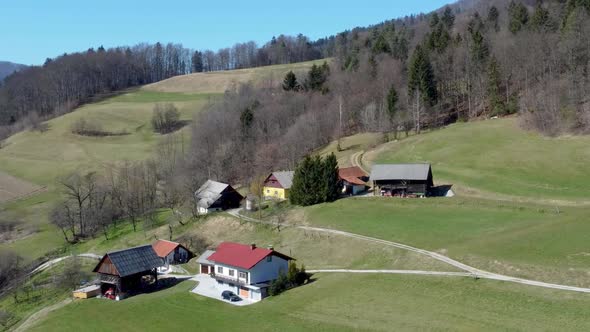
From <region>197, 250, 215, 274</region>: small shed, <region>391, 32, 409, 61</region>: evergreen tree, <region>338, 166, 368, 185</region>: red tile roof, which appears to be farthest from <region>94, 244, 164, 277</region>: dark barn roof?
<region>391, 32, 409, 61</region>: evergreen tree

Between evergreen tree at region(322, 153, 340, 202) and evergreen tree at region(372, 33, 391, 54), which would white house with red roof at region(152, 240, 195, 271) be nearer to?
evergreen tree at region(322, 153, 340, 202)

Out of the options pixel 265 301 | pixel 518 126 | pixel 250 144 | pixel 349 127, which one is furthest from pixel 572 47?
pixel 265 301

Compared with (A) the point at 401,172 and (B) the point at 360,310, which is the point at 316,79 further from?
(B) the point at 360,310

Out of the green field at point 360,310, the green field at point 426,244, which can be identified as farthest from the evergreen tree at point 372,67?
the green field at point 360,310

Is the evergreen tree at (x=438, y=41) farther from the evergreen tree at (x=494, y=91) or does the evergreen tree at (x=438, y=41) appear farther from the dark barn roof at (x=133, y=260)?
the dark barn roof at (x=133, y=260)

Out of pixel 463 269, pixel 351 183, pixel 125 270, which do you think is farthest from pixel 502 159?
pixel 125 270

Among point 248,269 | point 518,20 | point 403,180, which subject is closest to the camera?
point 248,269
